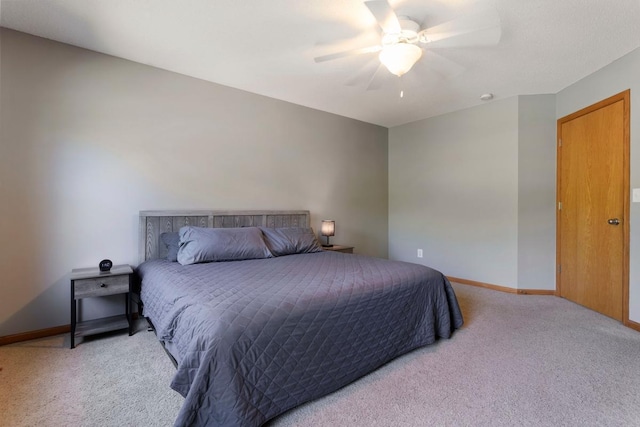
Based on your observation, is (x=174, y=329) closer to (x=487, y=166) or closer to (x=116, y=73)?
(x=116, y=73)

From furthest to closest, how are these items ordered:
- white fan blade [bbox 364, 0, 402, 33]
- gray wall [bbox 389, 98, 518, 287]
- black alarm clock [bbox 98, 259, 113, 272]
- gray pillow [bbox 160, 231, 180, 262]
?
gray wall [bbox 389, 98, 518, 287] < gray pillow [bbox 160, 231, 180, 262] < black alarm clock [bbox 98, 259, 113, 272] < white fan blade [bbox 364, 0, 402, 33]

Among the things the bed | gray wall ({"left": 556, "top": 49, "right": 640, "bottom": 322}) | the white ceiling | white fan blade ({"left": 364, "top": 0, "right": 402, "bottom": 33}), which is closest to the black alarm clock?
the bed

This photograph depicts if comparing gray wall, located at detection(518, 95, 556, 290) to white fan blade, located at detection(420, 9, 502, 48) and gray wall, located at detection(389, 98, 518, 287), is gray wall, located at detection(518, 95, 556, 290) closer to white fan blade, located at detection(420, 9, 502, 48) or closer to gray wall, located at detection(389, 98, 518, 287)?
gray wall, located at detection(389, 98, 518, 287)

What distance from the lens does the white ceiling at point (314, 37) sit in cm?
210

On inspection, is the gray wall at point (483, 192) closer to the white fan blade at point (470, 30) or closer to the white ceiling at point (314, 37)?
the white ceiling at point (314, 37)

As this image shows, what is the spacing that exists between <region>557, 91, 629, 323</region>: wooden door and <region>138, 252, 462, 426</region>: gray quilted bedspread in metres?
1.74

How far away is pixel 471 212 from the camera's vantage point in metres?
4.20

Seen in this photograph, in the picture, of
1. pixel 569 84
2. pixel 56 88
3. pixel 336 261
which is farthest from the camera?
pixel 569 84

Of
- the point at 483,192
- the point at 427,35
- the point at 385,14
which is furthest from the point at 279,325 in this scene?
the point at 483,192

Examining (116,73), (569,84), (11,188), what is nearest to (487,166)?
(569,84)

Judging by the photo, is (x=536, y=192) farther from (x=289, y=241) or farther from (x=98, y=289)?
(x=98, y=289)

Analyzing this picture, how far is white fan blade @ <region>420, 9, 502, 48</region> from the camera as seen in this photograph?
79.7 inches

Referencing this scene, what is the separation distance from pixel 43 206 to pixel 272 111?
2443 millimetres

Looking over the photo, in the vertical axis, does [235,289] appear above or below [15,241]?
below
